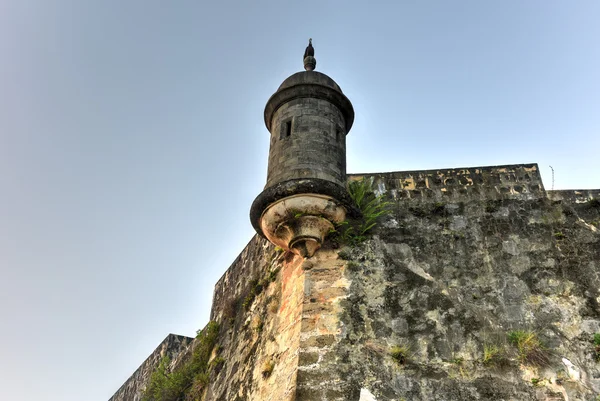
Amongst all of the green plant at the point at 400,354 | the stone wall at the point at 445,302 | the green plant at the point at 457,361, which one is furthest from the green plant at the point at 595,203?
the green plant at the point at 400,354

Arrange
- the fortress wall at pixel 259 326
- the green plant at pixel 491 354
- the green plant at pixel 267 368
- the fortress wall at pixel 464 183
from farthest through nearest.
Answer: the fortress wall at pixel 464 183 < the green plant at pixel 267 368 < the fortress wall at pixel 259 326 < the green plant at pixel 491 354

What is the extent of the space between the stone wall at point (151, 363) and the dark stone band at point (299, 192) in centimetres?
613

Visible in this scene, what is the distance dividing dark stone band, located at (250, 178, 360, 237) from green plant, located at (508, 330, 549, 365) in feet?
8.99

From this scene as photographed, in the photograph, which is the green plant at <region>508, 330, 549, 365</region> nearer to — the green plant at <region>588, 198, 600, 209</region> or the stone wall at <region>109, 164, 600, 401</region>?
the stone wall at <region>109, 164, 600, 401</region>

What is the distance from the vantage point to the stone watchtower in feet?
26.6

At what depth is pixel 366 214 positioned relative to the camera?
8625mm

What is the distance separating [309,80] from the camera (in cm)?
931

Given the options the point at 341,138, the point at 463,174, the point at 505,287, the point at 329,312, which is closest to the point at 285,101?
the point at 341,138

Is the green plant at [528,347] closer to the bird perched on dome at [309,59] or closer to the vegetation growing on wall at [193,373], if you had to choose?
the bird perched on dome at [309,59]

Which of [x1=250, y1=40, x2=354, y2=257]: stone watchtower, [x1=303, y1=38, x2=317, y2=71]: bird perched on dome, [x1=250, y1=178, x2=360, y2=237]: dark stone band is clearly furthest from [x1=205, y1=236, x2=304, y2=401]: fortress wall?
[x1=303, y1=38, x2=317, y2=71]: bird perched on dome

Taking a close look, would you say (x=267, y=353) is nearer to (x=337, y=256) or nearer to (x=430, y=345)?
(x=337, y=256)

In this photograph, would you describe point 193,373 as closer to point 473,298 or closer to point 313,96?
point 313,96

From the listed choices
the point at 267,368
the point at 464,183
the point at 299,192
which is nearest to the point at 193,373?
the point at 267,368

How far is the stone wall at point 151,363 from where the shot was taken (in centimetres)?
1453
